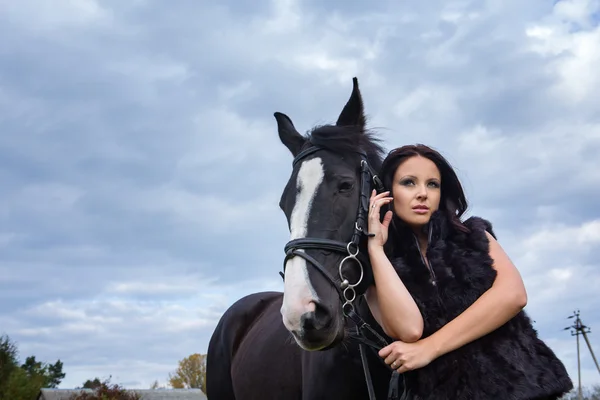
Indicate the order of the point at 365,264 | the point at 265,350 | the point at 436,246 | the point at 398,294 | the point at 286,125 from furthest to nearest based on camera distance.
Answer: the point at 265,350
the point at 286,125
the point at 365,264
the point at 436,246
the point at 398,294

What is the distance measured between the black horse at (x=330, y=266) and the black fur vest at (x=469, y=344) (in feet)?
1.04

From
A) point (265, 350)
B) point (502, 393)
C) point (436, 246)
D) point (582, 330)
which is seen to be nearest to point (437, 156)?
point (436, 246)

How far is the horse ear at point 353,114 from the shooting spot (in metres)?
4.11

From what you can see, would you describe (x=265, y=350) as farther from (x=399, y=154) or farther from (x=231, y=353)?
(x=399, y=154)

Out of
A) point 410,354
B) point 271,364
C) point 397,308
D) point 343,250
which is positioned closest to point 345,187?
point 343,250

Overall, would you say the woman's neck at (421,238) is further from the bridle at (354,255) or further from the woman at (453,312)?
the bridle at (354,255)

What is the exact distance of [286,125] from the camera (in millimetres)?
4582

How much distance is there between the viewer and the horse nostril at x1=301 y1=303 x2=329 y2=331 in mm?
2914

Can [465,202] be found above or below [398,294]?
above

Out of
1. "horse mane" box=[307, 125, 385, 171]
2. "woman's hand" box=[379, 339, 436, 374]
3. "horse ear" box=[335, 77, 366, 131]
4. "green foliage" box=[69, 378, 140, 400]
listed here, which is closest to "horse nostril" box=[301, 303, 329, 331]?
"woman's hand" box=[379, 339, 436, 374]

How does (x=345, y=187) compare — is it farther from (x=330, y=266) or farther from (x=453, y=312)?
(x=453, y=312)

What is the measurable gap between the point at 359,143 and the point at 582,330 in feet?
112

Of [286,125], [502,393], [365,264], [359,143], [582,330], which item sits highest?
[582,330]

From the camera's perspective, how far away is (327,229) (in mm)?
3346
